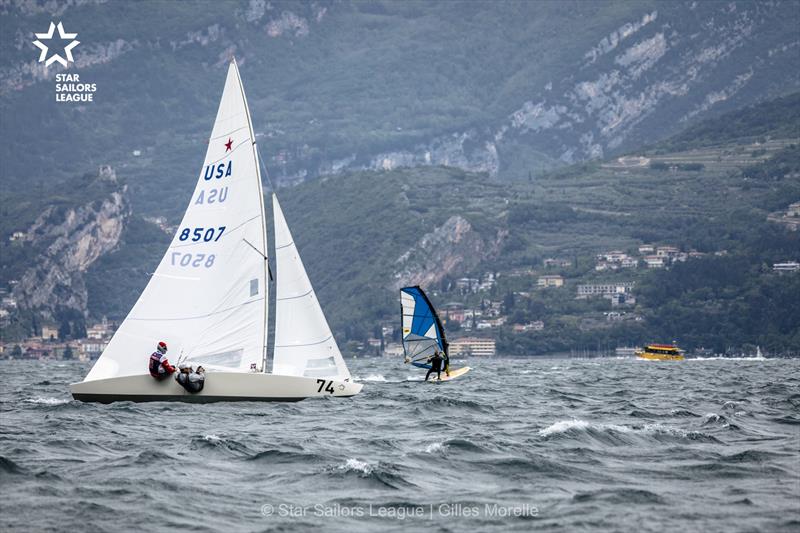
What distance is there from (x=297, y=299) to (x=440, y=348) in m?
32.7

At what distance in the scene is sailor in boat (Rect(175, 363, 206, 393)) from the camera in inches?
1831

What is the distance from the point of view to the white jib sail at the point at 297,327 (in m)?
48.7

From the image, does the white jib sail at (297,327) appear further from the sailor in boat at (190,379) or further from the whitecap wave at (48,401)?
the whitecap wave at (48,401)

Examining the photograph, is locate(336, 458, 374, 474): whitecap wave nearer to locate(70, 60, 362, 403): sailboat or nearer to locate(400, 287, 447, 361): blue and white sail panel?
locate(70, 60, 362, 403): sailboat

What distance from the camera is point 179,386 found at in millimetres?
46906

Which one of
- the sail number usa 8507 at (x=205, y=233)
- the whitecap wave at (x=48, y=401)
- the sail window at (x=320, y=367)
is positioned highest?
the sail number usa 8507 at (x=205, y=233)

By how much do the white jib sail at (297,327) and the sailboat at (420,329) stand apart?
29281 mm

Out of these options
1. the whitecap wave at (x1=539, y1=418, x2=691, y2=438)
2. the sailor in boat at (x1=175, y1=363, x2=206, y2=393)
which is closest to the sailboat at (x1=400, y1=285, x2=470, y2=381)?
the sailor in boat at (x1=175, y1=363, x2=206, y2=393)

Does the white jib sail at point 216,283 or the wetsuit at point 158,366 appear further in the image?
the white jib sail at point 216,283

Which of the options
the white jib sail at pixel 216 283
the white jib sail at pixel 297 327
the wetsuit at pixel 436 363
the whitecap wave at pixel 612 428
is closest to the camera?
the whitecap wave at pixel 612 428

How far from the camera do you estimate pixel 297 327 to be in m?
48.8

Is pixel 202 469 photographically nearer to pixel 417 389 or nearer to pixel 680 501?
pixel 680 501

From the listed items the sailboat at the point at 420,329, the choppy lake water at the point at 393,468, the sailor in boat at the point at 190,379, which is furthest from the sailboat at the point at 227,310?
the sailboat at the point at 420,329

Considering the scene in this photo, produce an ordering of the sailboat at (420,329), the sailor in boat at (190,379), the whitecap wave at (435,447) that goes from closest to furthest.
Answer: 1. the whitecap wave at (435,447)
2. the sailor in boat at (190,379)
3. the sailboat at (420,329)
